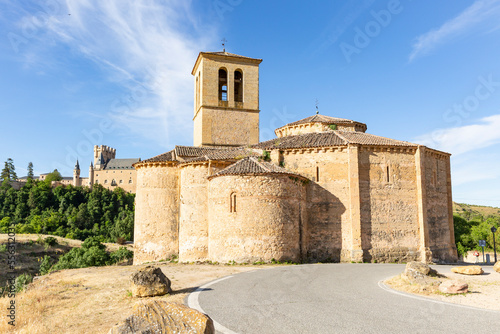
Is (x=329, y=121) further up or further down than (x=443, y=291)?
further up

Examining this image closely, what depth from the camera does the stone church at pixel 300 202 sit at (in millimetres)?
18219

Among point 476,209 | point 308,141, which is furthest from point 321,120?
point 476,209

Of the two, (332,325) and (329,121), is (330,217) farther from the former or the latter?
(332,325)

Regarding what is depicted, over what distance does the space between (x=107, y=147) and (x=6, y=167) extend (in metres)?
28.7

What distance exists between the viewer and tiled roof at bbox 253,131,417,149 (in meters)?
21.0

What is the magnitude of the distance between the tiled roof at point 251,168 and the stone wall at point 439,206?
9.36 metres

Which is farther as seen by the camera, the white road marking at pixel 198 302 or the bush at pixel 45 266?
the bush at pixel 45 266

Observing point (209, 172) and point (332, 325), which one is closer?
point (332, 325)

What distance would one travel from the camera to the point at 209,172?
816 inches

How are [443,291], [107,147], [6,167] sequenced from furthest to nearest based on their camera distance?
[107,147]
[6,167]
[443,291]

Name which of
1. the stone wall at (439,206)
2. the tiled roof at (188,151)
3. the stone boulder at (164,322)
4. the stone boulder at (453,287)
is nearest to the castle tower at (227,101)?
the tiled roof at (188,151)

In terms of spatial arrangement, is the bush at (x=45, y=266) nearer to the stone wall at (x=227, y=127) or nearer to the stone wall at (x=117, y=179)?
the stone wall at (x=227, y=127)

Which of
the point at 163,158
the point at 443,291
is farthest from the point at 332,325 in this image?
the point at 163,158

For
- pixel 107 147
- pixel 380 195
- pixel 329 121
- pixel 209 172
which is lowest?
pixel 380 195
